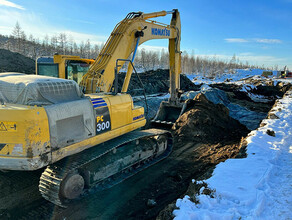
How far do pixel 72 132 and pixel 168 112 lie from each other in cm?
718

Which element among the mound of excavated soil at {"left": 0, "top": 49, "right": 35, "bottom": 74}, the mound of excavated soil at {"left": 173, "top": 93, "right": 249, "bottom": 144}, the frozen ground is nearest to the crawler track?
the frozen ground

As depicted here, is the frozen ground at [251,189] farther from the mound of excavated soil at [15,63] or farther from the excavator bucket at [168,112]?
the mound of excavated soil at [15,63]

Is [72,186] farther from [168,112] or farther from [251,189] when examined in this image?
[168,112]

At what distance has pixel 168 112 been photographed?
1088 cm

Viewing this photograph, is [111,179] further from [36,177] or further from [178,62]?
[178,62]

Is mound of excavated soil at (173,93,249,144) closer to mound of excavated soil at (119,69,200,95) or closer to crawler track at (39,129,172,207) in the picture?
crawler track at (39,129,172,207)

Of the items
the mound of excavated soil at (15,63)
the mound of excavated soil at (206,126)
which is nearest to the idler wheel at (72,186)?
the mound of excavated soil at (206,126)

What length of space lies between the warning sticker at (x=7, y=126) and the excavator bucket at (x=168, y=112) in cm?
697

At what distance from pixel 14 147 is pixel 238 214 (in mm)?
3477

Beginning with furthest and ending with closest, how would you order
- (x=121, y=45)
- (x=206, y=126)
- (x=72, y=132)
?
(x=206, y=126)
(x=121, y=45)
(x=72, y=132)

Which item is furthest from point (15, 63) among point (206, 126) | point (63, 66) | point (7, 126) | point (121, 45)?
point (7, 126)

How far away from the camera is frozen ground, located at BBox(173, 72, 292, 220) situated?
350 centimetres

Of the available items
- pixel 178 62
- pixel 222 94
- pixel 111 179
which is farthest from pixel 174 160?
pixel 222 94

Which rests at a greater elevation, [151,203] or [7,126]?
[7,126]
